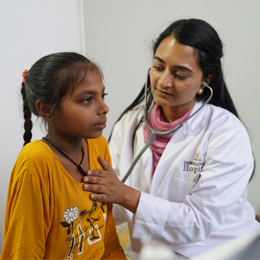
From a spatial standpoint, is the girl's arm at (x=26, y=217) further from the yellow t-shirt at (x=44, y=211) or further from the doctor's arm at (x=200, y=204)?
the doctor's arm at (x=200, y=204)

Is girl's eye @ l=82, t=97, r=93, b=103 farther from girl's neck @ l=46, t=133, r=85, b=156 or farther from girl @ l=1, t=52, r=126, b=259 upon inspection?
girl's neck @ l=46, t=133, r=85, b=156

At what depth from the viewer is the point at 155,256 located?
9.5 inches

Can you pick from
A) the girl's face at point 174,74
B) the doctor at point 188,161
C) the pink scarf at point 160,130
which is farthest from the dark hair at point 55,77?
the pink scarf at point 160,130

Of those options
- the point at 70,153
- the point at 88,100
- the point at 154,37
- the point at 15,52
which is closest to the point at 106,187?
the point at 70,153

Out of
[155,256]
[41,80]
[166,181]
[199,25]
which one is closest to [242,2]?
[199,25]

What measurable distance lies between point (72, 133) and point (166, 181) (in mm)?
484

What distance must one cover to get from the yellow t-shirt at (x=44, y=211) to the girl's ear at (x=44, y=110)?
7 cm

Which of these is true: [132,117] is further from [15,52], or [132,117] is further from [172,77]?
[15,52]

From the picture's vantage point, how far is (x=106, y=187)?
87 centimetres

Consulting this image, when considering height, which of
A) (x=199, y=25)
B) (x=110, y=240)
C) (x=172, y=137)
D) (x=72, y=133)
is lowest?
(x=110, y=240)

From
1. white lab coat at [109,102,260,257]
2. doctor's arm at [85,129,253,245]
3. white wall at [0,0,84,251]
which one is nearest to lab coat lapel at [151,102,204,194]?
white lab coat at [109,102,260,257]

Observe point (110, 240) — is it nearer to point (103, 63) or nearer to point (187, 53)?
point (187, 53)

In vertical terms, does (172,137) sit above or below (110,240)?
above

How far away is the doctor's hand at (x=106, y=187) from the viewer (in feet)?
2.73
